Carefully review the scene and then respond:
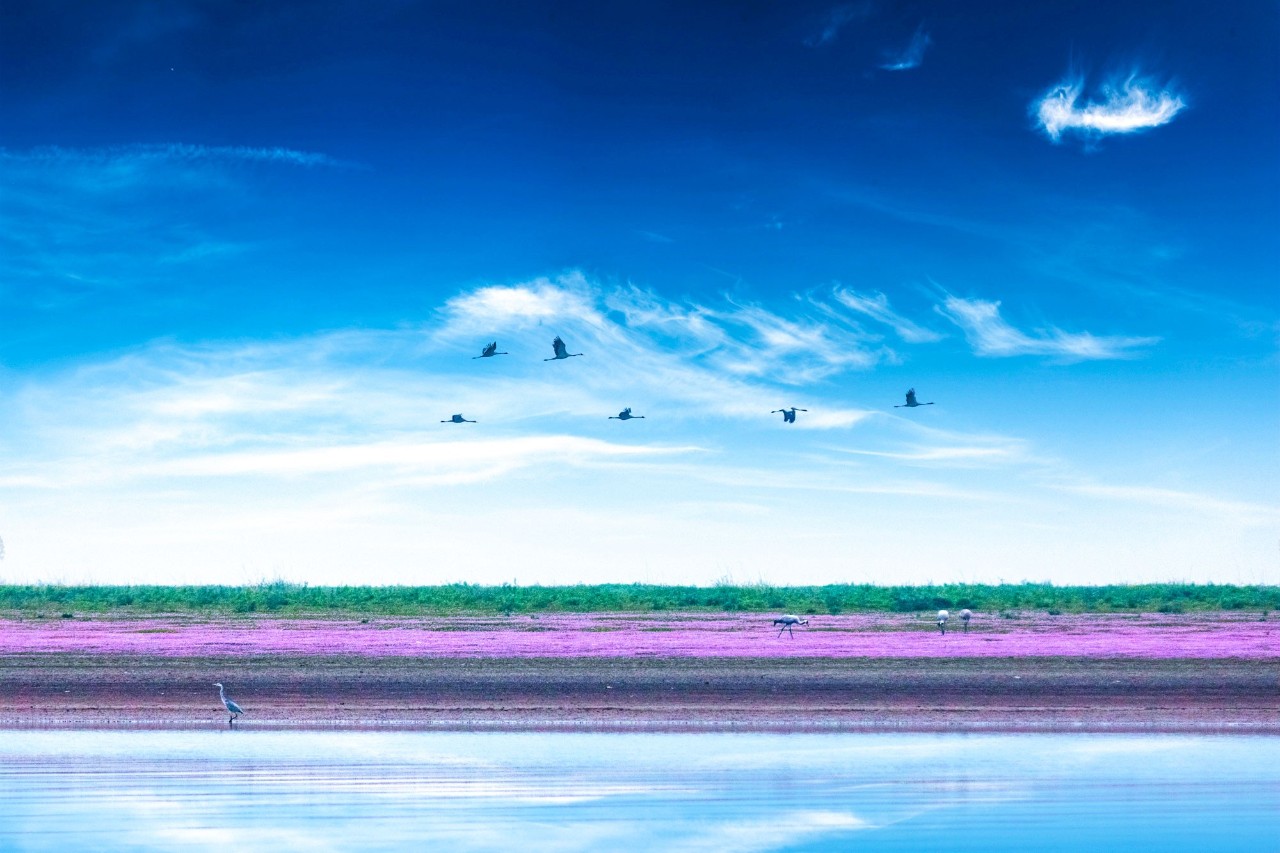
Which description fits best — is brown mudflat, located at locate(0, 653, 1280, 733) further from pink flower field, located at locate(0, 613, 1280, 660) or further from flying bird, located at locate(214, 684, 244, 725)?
pink flower field, located at locate(0, 613, 1280, 660)

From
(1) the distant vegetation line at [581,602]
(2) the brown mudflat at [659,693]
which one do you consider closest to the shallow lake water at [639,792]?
(2) the brown mudflat at [659,693]

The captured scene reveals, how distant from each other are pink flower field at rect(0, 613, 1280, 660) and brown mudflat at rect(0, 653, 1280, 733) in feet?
5.97

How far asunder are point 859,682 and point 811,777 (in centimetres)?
914

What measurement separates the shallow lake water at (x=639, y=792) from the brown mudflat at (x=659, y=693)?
1.78m

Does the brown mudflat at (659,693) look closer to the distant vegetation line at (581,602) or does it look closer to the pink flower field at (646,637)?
the pink flower field at (646,637)

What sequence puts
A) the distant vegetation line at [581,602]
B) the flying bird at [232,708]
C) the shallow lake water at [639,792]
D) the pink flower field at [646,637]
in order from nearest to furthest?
the shallow lake water at [639,792] → the flying bird at [232,708] → the pink flower field at [646,637] → the distant vegetation line at [581,602]

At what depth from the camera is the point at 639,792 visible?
16.9 m

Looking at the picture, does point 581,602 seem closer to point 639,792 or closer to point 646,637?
point 646,637

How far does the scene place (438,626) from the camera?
44.8 m

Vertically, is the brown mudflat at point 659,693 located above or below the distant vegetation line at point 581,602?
below

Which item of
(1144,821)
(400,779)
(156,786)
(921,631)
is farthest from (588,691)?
(921,631)

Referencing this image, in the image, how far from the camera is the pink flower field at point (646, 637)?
32156 mm

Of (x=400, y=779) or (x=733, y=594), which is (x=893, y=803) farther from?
(x=733, y=594)

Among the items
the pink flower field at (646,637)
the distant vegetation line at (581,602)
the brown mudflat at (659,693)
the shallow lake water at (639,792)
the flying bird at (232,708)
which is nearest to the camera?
the shallow lake water at (639,792)
